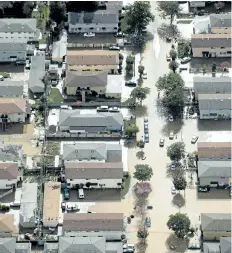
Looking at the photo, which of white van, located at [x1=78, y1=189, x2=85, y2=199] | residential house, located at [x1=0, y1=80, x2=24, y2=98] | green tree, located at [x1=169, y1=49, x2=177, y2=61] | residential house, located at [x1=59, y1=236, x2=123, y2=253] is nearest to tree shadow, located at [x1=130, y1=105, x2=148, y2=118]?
green tree, located at [x1=169, y1=49, x2=177, y2=61]

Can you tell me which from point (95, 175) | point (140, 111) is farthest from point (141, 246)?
point (140, 111)

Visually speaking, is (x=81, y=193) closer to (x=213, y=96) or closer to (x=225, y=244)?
(x=225, y=244)

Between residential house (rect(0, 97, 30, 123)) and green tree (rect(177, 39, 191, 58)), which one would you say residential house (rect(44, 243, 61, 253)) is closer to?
residential house (rect(0, 97, 30, 123))

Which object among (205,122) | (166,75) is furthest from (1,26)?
(205,122)

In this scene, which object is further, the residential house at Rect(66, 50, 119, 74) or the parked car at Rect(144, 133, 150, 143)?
the residential house at Rect(66, 50, 119, 74)

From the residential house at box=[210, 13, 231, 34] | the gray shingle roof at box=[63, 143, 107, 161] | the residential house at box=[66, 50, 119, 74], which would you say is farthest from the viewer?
the residential house at box=[210, 13, 231, 34]

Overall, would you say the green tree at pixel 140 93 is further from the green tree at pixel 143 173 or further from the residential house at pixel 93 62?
the green tree at pixel 143 173

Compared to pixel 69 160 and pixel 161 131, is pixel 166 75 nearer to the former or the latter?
pixel 161 131
